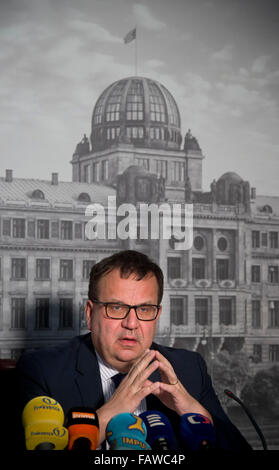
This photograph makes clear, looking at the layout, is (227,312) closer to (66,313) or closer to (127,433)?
(66,313)

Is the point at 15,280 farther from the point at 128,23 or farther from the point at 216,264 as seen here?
the point at 128,23

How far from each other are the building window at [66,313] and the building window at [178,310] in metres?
1.86

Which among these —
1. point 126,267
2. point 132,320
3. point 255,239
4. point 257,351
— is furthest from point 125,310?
point 255,239

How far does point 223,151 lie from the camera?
440 inches

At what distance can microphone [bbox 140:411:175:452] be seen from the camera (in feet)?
6.83

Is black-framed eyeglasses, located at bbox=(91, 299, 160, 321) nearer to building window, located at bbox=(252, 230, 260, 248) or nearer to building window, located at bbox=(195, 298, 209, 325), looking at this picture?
building window, located at bbox=(195, 298, 209, 325)

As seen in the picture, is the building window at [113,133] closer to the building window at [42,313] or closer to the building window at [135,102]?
the building window at [135,102]

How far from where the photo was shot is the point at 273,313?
11688 mm

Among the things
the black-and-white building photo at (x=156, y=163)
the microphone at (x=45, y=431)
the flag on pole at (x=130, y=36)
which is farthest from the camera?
the flag on pole at (x=130, y=36)

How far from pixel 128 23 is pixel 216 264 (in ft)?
14.5

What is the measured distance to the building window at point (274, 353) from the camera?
1132cm

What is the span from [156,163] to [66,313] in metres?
2.99

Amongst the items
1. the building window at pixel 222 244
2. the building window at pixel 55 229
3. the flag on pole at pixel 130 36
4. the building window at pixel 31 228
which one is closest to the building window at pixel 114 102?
the flag on pole at pixel 130 36
